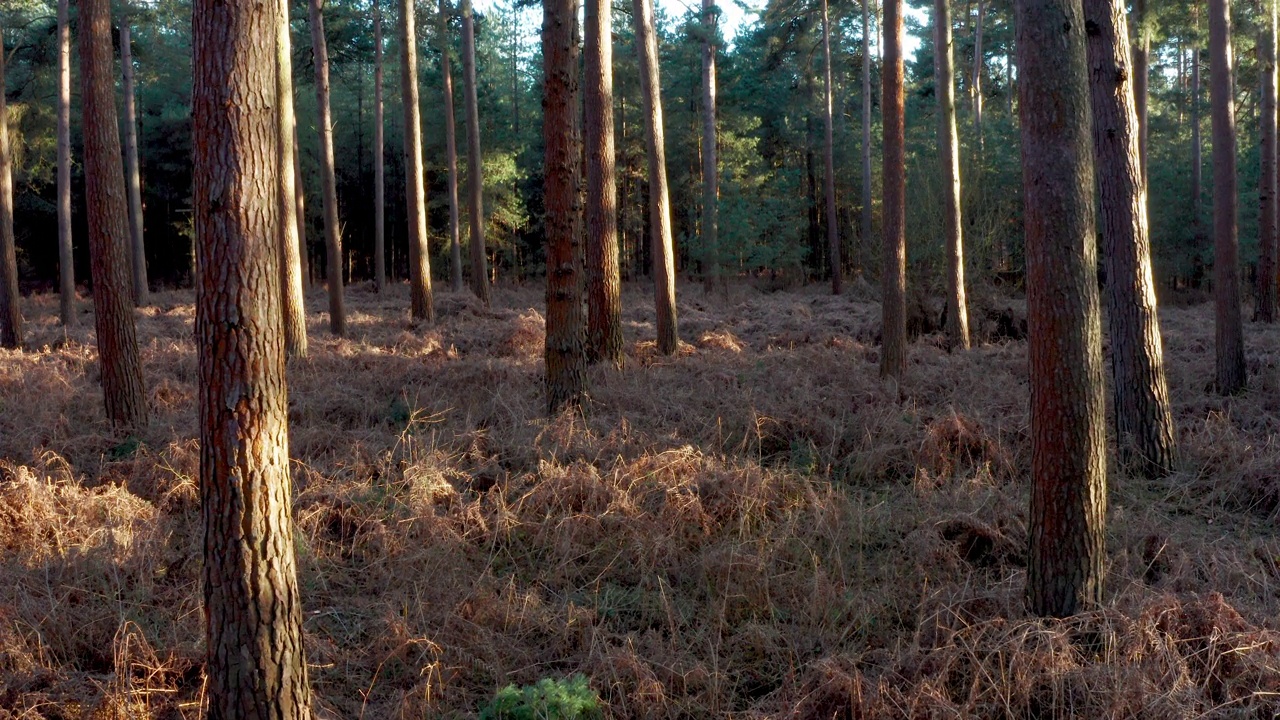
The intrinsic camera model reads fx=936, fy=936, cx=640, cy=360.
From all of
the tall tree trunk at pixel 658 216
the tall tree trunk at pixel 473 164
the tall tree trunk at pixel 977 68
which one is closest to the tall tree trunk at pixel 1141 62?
the tall tree trunk at pixel 977 68

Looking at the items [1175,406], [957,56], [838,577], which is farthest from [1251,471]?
[957,56]

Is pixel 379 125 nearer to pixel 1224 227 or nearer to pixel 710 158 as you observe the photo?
pixel 710 158

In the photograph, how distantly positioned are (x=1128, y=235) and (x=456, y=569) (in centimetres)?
589

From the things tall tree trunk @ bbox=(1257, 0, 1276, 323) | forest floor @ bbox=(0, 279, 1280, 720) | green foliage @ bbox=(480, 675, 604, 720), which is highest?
tall tree trunk @ bbox=(1257, 0, 1276, 323)

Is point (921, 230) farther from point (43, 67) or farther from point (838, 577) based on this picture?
point (43, 67)

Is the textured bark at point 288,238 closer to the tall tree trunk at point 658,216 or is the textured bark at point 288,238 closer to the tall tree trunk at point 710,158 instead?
the tall tree trunk at point 658,216

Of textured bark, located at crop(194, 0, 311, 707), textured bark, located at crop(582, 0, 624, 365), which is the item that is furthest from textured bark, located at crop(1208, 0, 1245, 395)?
textured bark, located at crop(194, 0, 311, 707)

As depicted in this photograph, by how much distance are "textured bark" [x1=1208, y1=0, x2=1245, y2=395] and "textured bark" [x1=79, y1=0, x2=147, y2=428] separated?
1160 cm

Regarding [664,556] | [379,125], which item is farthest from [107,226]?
[379,125]

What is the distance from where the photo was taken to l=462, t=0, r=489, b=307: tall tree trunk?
2036 cm

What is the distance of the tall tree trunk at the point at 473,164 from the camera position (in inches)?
802

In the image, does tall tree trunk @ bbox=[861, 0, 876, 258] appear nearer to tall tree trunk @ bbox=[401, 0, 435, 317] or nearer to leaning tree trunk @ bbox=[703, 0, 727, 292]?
leaning tree trunk @ bbox=[703, 0, 727, 292]

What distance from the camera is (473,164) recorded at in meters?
20.4

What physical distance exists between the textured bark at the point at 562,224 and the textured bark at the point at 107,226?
3922 millimetres
